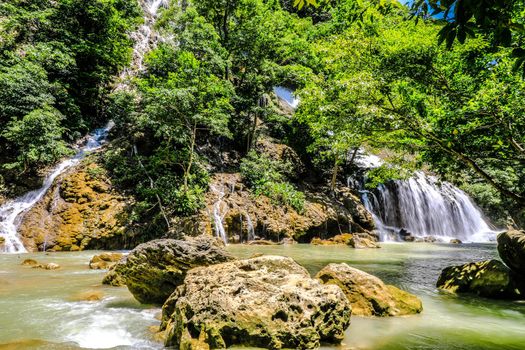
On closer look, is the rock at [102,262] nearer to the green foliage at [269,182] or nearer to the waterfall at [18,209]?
the waterfall at [18,209]

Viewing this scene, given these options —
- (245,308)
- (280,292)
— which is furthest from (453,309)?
(245,308)

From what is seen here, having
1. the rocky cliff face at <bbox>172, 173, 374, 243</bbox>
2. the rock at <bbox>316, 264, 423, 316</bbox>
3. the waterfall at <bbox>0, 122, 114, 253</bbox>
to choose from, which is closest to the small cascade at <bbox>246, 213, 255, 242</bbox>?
the rocky cliff face at <bbox>172, 173, 374, 243</bbox>

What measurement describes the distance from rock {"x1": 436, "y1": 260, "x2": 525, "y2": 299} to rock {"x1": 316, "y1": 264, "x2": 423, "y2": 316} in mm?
2502

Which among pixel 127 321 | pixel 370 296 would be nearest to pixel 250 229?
pixel 370 296

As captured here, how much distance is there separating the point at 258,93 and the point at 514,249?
1778 cm

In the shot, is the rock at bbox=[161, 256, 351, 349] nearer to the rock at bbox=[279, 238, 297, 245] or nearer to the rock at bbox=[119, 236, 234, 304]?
the rock at bbox=[119, 236, 234, 304]

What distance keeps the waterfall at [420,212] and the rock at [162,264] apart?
59.7ft

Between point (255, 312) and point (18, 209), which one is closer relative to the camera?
point (255, 312)

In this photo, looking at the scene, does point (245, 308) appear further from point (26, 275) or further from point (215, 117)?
point (215, 117)

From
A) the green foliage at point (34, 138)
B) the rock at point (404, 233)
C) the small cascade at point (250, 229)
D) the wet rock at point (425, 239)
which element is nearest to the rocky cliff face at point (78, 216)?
the green foliage at point (34, 138)

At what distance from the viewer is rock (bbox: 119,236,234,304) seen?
580 cm

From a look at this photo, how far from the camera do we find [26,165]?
14.8m

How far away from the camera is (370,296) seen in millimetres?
5602

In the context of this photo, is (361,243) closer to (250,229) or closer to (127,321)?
(250,229)
